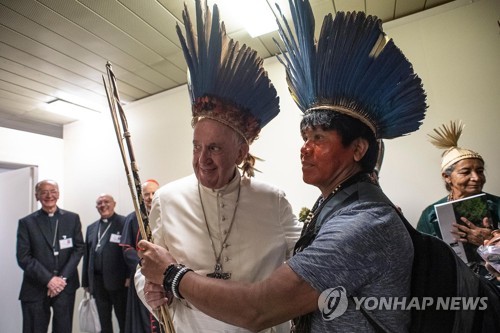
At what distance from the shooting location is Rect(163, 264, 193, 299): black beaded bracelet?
896 millimetres

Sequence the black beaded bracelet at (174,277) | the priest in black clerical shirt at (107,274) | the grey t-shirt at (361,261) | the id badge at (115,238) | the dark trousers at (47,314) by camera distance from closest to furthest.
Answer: the grey t-shirt at (361,261), the black beaded bracelet at (174,277), the dark trousers at (47,314), the priest in black clerical shirt at (107,274), the id badge at (115,238)

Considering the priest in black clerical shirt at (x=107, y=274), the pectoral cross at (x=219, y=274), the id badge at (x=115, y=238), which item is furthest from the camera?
the id badge at (x=115, y=238)

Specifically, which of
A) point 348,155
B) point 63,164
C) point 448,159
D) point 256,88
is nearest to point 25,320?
point 63,164

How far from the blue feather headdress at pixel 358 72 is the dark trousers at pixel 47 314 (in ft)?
12.2

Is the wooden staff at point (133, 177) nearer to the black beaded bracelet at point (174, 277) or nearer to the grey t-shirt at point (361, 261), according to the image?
the black beaded bracelet at point (174, 277)

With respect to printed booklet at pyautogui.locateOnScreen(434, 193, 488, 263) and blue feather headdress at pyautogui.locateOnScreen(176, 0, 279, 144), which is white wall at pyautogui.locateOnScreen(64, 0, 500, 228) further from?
blue feather headdress at pyautogui.locateOnScreen(176, 0, 279, 144)

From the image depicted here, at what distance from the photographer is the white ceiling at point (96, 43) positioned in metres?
2.46

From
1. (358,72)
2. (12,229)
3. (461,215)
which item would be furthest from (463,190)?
(12,229)

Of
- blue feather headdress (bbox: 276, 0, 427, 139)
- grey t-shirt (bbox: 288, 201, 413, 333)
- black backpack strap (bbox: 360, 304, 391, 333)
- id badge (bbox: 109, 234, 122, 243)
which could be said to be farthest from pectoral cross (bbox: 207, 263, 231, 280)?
id badge (bbox: 109, 234, 122, 243)

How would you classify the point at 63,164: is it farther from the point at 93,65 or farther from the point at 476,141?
the point at 476,141

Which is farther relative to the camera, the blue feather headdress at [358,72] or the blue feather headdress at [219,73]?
the blue feather headdress at [219,73]

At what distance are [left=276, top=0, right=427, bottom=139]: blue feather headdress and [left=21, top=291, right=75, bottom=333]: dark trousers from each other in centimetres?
372

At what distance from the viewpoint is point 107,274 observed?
3.44 metres

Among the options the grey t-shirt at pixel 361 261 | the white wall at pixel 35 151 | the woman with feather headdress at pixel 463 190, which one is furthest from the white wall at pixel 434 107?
the white wall at pixel 35 151
